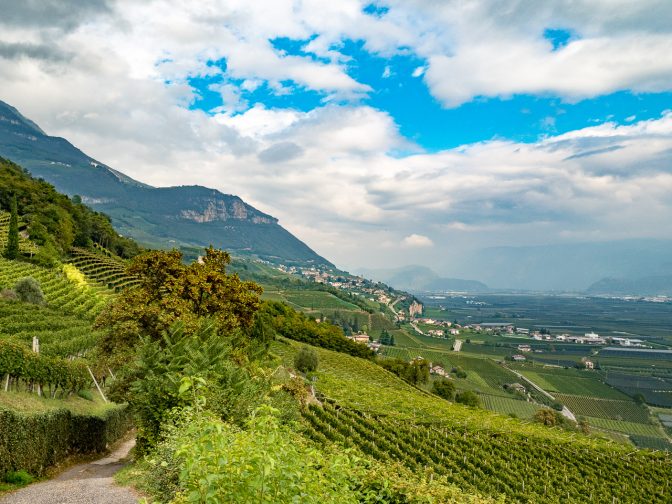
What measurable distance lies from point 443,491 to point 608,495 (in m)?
26.5

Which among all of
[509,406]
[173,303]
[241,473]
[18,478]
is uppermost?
[241,473]

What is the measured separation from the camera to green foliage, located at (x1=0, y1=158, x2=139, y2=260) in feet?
212

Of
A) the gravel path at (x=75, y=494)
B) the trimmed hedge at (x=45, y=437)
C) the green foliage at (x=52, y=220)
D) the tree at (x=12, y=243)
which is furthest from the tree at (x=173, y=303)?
the green foliage at (x=52, y=220)

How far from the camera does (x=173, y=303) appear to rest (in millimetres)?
23328

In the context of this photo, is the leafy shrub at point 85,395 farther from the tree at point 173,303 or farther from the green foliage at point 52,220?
the green foliage at point 52,220

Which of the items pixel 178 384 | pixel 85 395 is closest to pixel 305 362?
pixel 85 395

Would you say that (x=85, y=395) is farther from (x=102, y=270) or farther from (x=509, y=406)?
(x=509, y=406)

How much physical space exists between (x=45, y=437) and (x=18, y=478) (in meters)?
2.23

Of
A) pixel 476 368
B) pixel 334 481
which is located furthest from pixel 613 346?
pixel 334 481

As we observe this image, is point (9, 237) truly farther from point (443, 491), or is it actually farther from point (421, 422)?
point (443, 491)

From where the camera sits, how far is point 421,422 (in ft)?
107

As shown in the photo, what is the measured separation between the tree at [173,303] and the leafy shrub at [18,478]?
839 centimetres

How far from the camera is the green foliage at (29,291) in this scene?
37.7 metres

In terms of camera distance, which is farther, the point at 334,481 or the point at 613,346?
the point at 613,346
